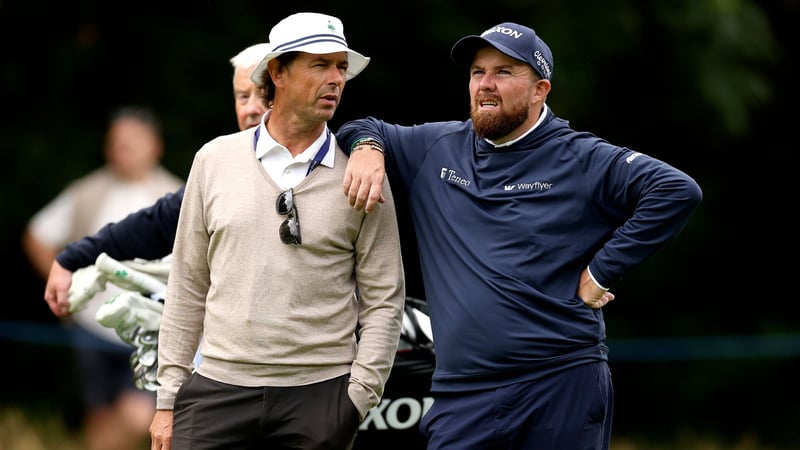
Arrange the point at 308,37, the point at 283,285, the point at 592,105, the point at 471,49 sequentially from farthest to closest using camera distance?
the point at 592,105
the point at 471,49
the point at 308,37
the point at 283,285

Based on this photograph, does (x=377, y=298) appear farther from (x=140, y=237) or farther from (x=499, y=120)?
(x=140, y=237)

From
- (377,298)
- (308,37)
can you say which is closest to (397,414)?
(377,298)

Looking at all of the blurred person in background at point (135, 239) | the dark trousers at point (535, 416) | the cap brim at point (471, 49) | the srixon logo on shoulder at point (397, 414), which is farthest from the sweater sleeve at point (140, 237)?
the dark trousers at point (535, 416)

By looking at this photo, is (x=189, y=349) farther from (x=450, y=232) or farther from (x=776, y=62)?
(x=776, y=62)

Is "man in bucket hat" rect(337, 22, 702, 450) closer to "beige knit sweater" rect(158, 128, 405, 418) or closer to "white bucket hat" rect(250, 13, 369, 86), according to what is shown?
"beige knit sweater" rect(158, 128, 405, 418)

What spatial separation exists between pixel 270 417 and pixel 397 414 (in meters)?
0.97

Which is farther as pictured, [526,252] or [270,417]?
[526,252]

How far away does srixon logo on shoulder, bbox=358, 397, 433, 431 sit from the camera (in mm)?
5129

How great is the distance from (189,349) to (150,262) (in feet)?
2.76

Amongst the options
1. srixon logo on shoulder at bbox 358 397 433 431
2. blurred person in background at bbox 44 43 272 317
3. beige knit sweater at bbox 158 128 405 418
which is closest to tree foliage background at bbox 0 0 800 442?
blurred person in background at bbox 44 43 272 317

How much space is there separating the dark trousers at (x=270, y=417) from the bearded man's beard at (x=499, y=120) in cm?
96

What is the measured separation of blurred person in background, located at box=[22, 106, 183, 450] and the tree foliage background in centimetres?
119

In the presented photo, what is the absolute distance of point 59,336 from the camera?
396 inches

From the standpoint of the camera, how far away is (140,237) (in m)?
5.09
